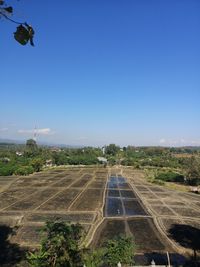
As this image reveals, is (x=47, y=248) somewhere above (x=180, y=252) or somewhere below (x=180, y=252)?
Result: above

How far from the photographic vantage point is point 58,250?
26.7ft

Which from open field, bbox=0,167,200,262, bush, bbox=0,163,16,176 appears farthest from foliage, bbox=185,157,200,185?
bush, bbox=0,163,16,176

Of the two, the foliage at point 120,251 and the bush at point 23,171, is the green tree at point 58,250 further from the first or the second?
the bush at point 23,171

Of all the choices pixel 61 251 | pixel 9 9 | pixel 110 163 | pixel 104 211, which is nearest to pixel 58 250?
pixel 61 251

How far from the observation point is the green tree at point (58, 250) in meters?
8.01

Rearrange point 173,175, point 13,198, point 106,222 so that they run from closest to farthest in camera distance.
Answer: point 106,222 < point 13,198 < point 173,175

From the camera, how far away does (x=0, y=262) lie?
48.2 ft

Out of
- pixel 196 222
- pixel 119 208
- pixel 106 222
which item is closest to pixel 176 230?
pixel 196 222

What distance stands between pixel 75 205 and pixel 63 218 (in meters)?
5.55

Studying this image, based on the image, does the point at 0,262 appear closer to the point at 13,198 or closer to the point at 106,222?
the point at 106,222

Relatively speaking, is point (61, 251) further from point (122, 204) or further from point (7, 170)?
point (7, 170)

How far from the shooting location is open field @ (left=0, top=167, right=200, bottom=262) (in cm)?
1922

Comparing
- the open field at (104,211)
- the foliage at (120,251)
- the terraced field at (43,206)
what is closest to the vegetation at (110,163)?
the open field at (104,211)

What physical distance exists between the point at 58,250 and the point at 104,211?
19.2 meters
